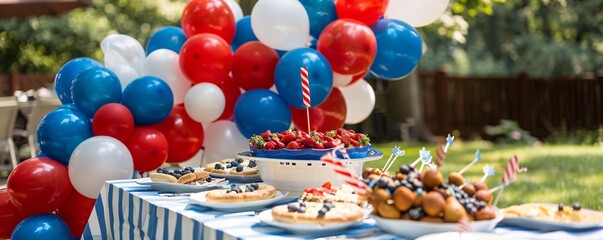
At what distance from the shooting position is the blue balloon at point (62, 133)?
4285mm

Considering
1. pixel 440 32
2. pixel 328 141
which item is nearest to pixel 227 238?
pixel 328 141

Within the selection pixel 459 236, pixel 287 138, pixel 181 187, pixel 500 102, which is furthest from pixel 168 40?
pixel 500 102

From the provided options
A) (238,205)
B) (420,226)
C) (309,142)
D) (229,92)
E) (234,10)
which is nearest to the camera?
(420,226)

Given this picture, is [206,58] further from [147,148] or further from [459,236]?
[459,236]

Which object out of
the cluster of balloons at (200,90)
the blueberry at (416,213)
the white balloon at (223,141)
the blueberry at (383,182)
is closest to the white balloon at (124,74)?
the cluster of balloons at (200,90)

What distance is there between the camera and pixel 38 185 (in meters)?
4.19

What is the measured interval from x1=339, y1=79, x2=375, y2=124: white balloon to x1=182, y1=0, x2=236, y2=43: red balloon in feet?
3.17

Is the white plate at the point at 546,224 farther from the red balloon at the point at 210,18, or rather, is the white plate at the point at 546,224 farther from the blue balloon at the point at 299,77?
the red balloon at the point at 210,18

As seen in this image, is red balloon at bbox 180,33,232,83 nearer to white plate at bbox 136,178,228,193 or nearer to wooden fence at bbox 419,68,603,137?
white plate at bbox 136,178,228,193

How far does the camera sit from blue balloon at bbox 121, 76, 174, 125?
14.9 ft

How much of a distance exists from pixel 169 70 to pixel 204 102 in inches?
15.3

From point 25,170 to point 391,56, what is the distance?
2.26 m

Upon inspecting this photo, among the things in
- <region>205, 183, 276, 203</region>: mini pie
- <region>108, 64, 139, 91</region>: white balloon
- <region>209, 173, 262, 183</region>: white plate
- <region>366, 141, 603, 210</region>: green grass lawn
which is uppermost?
<region>108, 64, 139, 91</region>: white balloon

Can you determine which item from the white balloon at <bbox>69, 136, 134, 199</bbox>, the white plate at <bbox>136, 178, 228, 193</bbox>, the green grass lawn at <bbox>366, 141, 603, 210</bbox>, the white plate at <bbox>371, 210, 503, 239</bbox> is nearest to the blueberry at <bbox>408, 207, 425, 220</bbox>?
the white plate at <bbox>371, 210, 503, 239</bbox>
